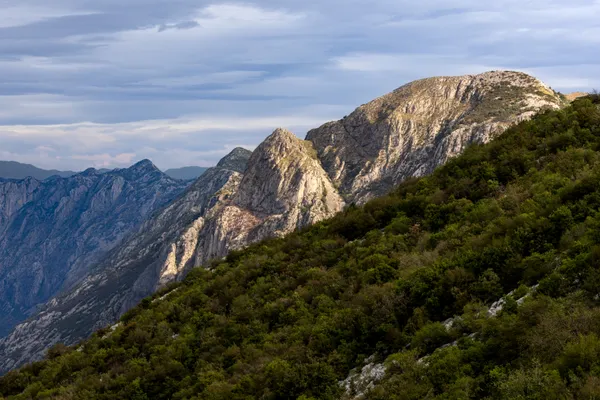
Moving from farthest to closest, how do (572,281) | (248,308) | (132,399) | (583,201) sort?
(248,308)
(132,399)
(583,201)
(572,281)

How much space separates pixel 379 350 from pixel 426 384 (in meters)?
4.00

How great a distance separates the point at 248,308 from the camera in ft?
84.1

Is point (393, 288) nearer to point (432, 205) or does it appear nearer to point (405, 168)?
point (432, 205)

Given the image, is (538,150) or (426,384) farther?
(538,150)

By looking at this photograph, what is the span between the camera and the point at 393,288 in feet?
65.7

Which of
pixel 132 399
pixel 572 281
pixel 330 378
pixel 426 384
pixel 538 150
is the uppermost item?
pixel 538 150

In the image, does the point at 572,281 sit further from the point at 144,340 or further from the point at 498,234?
the point at 144,340

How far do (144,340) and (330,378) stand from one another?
49.0 feet

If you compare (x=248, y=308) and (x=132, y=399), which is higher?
(x=248, y=308)

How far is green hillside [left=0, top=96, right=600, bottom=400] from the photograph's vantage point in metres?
13.5

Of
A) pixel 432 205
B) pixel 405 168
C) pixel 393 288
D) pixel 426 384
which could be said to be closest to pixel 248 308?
pixel 393 288

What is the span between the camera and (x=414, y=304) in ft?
61.3

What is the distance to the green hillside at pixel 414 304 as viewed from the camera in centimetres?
1345

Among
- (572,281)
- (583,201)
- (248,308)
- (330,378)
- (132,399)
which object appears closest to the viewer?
(572,281)
